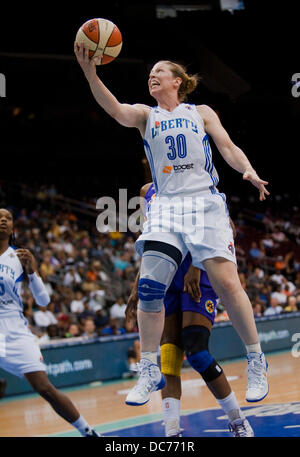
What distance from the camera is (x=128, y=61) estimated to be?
60.8 feet

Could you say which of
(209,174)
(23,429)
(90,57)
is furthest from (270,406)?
(90,57)

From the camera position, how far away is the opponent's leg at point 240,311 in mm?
4438

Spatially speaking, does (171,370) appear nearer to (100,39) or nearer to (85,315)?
(100,39)

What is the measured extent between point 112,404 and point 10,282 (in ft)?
14.2

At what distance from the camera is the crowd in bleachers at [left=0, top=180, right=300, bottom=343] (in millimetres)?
14297

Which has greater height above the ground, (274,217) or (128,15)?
(128,15)

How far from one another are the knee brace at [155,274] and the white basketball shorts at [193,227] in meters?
0.12

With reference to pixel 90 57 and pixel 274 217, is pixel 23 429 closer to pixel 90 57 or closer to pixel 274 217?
pixel 90 57

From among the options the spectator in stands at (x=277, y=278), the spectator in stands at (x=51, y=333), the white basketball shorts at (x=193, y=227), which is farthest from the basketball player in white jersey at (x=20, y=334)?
the spectator in stands at (x=277, y=278)

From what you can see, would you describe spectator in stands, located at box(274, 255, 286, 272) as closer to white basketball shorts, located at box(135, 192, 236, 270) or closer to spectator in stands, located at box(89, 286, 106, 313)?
spectator in stands, located at box(89, 286, 106, 313)

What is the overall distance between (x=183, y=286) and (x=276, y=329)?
11.8m

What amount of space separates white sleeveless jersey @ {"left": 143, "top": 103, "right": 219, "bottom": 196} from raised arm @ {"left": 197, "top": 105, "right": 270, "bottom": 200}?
108 millimetres

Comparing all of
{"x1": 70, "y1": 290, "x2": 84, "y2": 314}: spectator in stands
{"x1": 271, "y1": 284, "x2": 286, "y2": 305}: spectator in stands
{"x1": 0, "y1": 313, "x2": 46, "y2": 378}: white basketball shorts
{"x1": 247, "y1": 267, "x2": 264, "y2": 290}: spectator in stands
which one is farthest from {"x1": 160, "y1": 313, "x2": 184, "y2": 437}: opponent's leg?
{"x1": 247, "y1": 267, "x2": 264, "y2": 290}: spectator in stands

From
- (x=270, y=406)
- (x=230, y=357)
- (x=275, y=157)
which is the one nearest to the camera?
(x=270, y=406)
